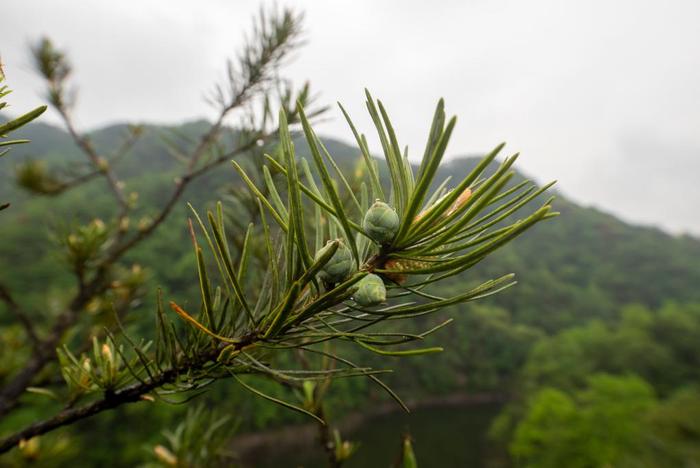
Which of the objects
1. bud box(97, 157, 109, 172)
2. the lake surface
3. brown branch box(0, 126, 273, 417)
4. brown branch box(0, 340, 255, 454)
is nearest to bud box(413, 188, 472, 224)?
brown branch box(0, 340, 255, 454)

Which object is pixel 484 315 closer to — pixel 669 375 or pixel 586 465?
pixel 669 375

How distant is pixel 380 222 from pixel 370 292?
0.26ft

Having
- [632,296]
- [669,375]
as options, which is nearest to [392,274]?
[669,375]

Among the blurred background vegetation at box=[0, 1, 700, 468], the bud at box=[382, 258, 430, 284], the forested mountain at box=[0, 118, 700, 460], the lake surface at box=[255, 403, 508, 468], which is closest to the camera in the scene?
the bud at box=[382, 258, 430, 284]

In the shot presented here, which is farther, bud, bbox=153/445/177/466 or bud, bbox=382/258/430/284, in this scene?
bud, bbox=153/445/177/466

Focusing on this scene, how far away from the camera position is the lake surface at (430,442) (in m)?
19.6

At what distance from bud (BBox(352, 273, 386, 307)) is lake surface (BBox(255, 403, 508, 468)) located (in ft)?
67.0

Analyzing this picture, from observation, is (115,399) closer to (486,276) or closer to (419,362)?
(419,362)

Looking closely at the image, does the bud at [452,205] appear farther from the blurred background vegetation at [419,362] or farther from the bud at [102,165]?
the bud at [102,165]

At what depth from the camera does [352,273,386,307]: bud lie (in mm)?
370

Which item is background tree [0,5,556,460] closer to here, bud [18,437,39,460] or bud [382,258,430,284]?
bud [382,258,430,284]

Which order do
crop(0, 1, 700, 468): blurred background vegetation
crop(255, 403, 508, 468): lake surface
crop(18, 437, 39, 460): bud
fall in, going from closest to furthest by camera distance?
crop(18, 437, 39, 460): bud
crop(0, 1, 700, 468): blurred background vegetation
crop(255, 403, 508, 468): lake surface

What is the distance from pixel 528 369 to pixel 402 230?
27644mm

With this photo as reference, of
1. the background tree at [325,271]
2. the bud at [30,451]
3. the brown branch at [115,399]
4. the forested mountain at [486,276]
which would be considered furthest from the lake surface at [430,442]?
the background tree at [325,271]
